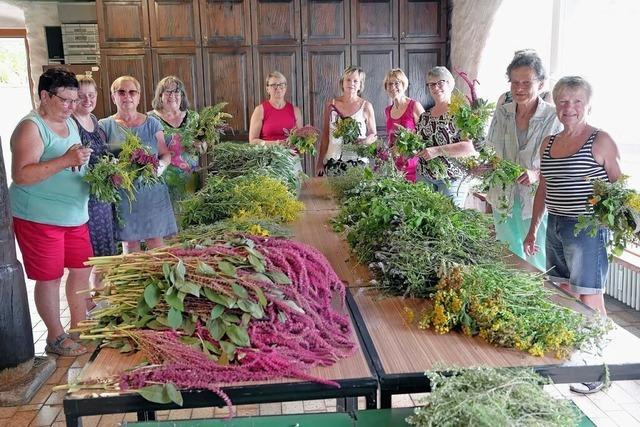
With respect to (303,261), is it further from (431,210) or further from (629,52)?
(629,52)

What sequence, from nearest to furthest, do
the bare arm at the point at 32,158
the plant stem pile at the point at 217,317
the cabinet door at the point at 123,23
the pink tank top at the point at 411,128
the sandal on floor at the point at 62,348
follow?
1. the plant stem pile at the point at 217,317
2. the bare arm at the point at 32,158
3. the sandal on floor at the point at 62,348
4. the pink tank top at the point at 411,128
5. the cabinet door at the point at 123,23

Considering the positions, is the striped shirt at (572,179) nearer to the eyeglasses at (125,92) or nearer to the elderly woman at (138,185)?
the elderly woman at (138,185)

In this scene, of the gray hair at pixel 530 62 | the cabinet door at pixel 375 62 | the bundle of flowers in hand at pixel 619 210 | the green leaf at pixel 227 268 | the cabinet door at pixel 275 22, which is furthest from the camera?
the cabinet door at pixel 375 62

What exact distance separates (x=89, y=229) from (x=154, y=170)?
70 cm

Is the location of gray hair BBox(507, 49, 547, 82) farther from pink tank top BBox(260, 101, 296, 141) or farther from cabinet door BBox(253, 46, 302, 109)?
cabinet door BBox(253, 46, 302, 109)

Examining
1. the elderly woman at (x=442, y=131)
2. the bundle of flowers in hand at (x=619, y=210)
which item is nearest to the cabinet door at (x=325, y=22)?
the elderly woman at (x=442, y=131)

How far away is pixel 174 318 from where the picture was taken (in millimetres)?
1586

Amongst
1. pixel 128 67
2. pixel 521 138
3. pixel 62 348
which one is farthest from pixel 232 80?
pixel 521 138

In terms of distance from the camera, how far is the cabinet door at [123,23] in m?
5.86

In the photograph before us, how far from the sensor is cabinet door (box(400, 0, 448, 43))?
19.9 ft

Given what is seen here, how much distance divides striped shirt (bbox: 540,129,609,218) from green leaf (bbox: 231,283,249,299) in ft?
5.38

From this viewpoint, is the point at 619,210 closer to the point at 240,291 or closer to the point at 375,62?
the point at 240,291

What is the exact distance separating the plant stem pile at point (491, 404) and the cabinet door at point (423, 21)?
5.27 metres

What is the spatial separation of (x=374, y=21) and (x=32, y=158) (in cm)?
399
